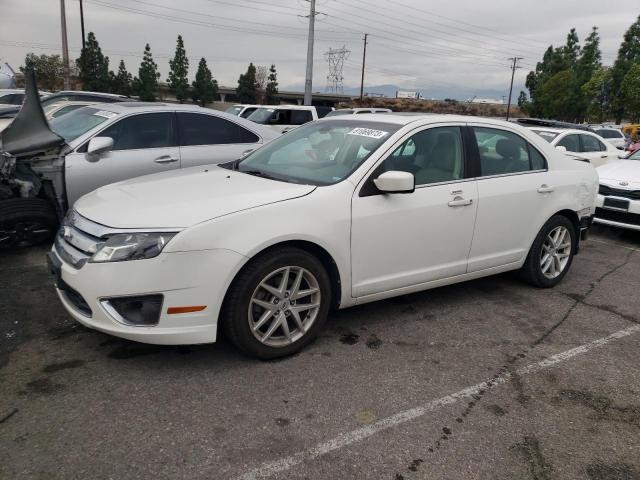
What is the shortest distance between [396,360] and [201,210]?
5.33 ft

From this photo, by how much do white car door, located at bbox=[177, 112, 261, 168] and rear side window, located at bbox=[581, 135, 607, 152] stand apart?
7.86m

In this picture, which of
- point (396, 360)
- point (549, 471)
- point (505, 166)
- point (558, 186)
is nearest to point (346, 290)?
point (396, 360)

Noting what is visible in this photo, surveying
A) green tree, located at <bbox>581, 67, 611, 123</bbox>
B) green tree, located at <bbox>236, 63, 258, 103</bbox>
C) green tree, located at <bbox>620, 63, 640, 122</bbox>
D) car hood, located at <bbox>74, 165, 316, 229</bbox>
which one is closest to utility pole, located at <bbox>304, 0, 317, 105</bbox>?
car hood, located at <bbox>74, 165, 316, 229</bbox>

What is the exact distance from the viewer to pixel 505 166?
4.55 meters

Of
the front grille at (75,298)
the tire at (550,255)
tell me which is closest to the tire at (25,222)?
the front grille at (75,298)

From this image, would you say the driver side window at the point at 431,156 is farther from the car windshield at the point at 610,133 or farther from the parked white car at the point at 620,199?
the car windshield at the point at 610,133

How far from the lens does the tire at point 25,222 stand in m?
5.28

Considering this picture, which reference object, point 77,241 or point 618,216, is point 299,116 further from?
point 77,241

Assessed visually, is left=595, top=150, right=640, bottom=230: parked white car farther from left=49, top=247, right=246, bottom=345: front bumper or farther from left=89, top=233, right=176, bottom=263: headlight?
left=89, top=233, right=176, bottom=263: headlight

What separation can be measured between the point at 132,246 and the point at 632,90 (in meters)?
46.8

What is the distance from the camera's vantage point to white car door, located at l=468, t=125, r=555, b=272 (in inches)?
171

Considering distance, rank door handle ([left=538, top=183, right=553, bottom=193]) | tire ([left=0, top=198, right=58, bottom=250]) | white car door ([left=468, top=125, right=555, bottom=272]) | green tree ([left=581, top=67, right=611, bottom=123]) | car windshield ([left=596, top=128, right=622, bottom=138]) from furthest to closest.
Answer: green tree ([left=581, top=67, right=611, bottom=123]) < car windshield ([left=596, top=128, right=622, bottom=138]) < tire ([left=0, top=198, right=58, bottom=250]) < door handle ([left=538, top=183, right=553, bottom=193]) < white car door ([left=468, top=125, right=555, bottom=272])

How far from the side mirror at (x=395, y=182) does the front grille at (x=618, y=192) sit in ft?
16.6

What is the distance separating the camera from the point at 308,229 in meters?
3.35
